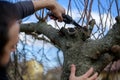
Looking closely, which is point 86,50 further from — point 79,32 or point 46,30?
point 46,30

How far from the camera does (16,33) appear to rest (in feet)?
3.51

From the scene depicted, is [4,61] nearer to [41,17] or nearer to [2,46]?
[2,46]

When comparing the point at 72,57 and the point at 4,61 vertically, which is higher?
the point at 4,61

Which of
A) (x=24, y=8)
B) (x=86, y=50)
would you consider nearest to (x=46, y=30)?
(x=86, y=50)

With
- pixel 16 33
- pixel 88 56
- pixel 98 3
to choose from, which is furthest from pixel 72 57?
pixel 16 33

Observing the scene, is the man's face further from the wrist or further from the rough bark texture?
the rough bark texture

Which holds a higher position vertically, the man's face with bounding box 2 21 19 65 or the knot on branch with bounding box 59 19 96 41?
the man's face with bounding box 2 21 19 65

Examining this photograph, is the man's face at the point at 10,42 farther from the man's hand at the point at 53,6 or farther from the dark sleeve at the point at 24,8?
the man's hand at the point at 53,6

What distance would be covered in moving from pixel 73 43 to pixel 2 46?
4.07 feet

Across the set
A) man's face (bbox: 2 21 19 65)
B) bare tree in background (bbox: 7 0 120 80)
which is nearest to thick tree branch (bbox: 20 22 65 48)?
bare tree in background (bbox: 7 0 120 80)

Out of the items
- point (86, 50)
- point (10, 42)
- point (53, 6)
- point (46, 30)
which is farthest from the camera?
point (46, 30)

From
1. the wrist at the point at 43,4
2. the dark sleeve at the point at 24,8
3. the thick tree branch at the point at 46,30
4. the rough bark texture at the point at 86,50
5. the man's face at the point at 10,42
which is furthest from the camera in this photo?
the thick tree branch at the point at 46,30

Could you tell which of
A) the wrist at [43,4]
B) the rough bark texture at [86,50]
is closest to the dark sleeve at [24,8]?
the wrist at [43,4]

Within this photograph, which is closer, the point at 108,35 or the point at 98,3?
the point at 108,35
